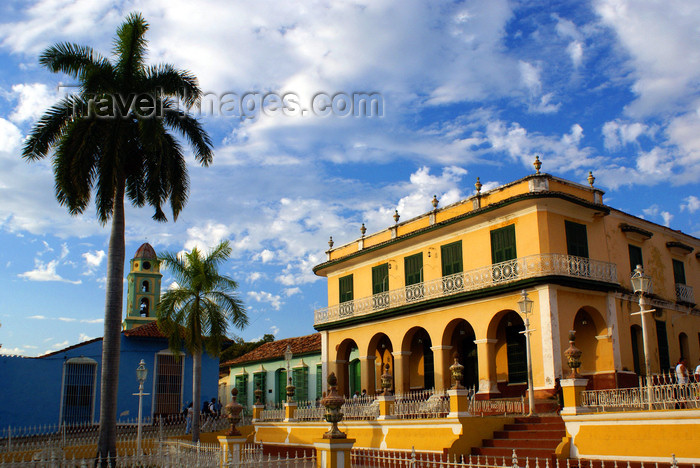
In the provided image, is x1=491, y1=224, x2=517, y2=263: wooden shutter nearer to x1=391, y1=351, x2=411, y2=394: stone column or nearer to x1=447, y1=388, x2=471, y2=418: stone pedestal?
x1=391, y1=351, x2=411, y2=394: stone column

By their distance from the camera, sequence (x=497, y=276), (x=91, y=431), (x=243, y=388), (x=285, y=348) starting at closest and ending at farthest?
1. (x=497, y=276)
2. (x=91, y=431)
3. (x=285, y=348)
4. (x=243, y=388)

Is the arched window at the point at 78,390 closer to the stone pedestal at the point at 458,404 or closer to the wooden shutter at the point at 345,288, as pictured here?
the wooden shutter at the point at 345,288

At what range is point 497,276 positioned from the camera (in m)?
19.6

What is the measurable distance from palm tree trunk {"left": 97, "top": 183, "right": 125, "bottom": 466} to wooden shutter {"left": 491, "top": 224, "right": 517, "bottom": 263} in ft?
36.9

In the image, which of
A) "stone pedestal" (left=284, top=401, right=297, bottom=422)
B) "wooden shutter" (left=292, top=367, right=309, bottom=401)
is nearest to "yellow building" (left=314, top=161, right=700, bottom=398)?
"stone pedestal" (left=284, top=401, right=297, bottom=422)

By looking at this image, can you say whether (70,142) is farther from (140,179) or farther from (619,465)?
(619,465)

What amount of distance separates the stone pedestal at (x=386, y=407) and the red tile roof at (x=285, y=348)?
48.7ft

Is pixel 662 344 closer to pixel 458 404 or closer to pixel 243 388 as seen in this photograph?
pixel 458 404

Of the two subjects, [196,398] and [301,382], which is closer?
[196,398]

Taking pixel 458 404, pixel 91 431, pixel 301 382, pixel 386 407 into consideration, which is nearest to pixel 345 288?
pixel 301 382

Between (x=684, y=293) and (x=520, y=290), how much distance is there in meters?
8.50

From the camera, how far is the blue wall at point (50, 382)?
85.0 feet

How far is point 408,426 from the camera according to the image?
1549cm

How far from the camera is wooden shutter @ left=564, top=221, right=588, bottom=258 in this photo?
19.4m
